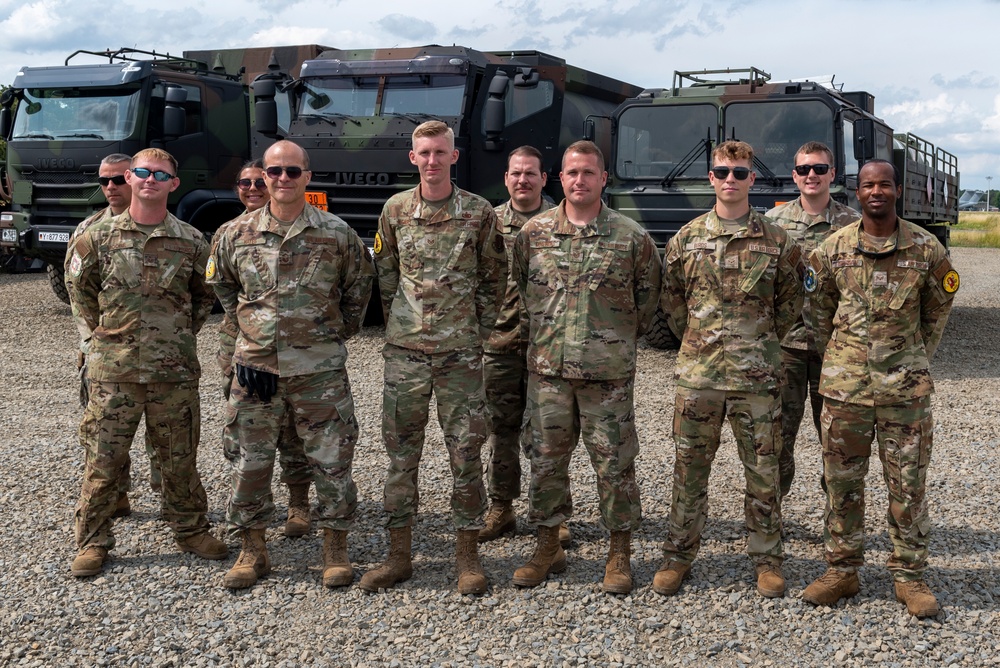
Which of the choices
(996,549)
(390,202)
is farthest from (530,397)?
(996,549)

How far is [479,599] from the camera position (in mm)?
3812

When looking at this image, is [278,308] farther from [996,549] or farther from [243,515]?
[996,549]

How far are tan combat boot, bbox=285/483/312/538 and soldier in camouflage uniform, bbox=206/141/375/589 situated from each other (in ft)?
1.42

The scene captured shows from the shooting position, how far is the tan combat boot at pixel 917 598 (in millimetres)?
3598

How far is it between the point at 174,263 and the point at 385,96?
5.91 m

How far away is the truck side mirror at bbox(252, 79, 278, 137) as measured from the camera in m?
9.96

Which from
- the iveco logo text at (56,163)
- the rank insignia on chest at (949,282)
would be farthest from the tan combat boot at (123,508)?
the iveco logo text at (56,163)

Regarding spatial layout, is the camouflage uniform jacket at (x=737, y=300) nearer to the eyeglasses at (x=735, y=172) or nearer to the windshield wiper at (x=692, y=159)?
the eyeglasses at (x=735, y=172)

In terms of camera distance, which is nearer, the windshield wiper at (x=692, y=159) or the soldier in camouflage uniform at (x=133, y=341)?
the soldier in camouflage uniform at (x=133, y=341)

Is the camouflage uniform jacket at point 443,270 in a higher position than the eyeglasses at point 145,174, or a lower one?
lower

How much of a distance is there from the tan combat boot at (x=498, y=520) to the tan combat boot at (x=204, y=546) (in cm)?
111

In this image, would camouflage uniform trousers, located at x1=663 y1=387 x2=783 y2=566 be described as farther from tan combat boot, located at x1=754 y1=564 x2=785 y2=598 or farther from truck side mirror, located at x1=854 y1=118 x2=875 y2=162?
truck side mirror, located at x1=854 y1=118 x2=875 y2=162

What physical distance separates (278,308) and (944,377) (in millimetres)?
6398

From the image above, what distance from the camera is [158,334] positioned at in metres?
4.07
